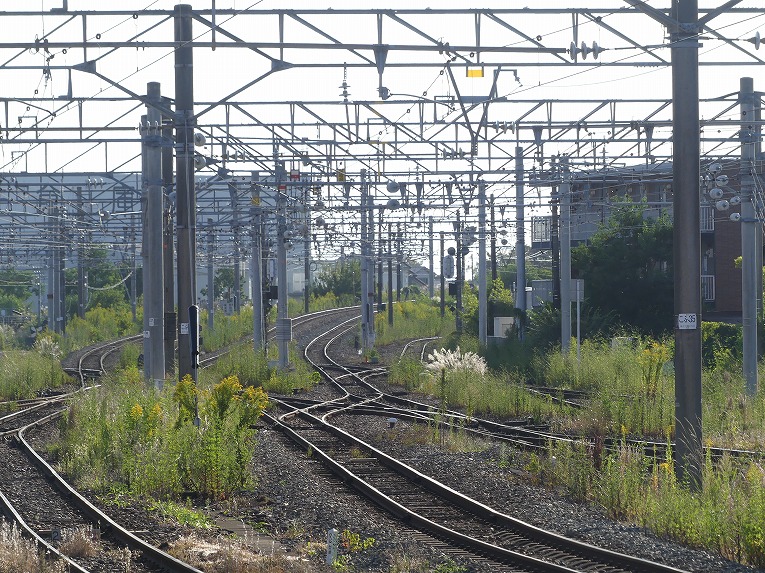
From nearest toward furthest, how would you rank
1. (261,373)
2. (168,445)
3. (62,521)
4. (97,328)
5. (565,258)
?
(62,521)
(168,445)
(565,258)
(261,373)
(97,328)

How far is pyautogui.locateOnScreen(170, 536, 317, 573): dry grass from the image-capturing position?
909 cm

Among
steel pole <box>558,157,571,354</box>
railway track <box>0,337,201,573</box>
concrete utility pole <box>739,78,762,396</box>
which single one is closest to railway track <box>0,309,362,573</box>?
Result: railway track <box>0,337,201,573</box>

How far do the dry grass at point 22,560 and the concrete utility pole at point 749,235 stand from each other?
15096mm

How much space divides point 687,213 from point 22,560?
7883mm

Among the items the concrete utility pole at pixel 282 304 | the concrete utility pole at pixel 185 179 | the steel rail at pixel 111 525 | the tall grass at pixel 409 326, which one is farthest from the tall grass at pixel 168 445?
the tall grass at pixel 409 326

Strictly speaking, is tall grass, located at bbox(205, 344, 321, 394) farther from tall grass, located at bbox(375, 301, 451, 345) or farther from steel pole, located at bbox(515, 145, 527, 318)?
tall grass, located at bbox(375, 301, 451, 345)

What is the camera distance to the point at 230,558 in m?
9.32

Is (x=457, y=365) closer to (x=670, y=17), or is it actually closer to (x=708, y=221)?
(x=670, y=17)

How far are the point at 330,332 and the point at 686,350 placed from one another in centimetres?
4356

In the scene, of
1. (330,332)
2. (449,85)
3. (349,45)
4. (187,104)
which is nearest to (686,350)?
(349,45)

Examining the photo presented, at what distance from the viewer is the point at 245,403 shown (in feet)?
49.0

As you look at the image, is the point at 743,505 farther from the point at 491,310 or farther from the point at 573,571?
the point at 491,310

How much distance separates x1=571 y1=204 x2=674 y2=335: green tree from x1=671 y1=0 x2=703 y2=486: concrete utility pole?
73.2ft

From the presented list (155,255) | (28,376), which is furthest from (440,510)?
(28,376)
